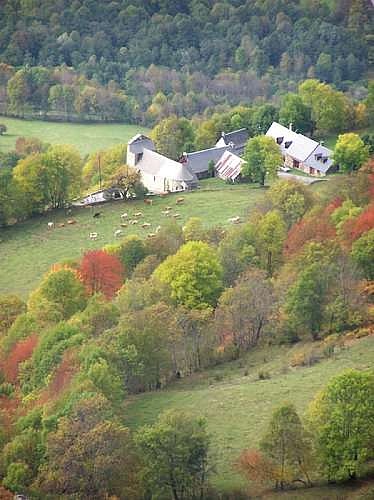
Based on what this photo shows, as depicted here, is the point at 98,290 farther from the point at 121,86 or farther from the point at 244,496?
the point at 121,86

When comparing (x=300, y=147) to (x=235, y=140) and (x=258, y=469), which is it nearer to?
(x=235, y=140)

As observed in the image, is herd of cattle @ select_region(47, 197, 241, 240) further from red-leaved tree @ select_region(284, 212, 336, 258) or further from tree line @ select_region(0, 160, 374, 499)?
red-leaved tree @ select_region(284, 212, 336, 258)

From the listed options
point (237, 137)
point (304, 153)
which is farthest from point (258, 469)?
point (237, 137)

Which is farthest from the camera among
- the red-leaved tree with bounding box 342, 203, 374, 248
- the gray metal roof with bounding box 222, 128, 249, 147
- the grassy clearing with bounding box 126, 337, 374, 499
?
the gray metal roof with bounding box 222, 128, 249, 147

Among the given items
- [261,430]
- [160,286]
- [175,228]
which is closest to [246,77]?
[175,228]

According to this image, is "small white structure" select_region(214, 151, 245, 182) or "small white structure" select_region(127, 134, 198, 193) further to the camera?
"small white structure" select_region(214, 151, 245, 182)

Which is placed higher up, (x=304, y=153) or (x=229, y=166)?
(x=304, y=153)

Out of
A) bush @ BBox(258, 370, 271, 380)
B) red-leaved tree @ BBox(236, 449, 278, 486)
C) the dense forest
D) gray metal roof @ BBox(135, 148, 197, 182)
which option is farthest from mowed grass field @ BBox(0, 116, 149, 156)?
red-leaved tree @ BBox(236, 449, 278, 486)
